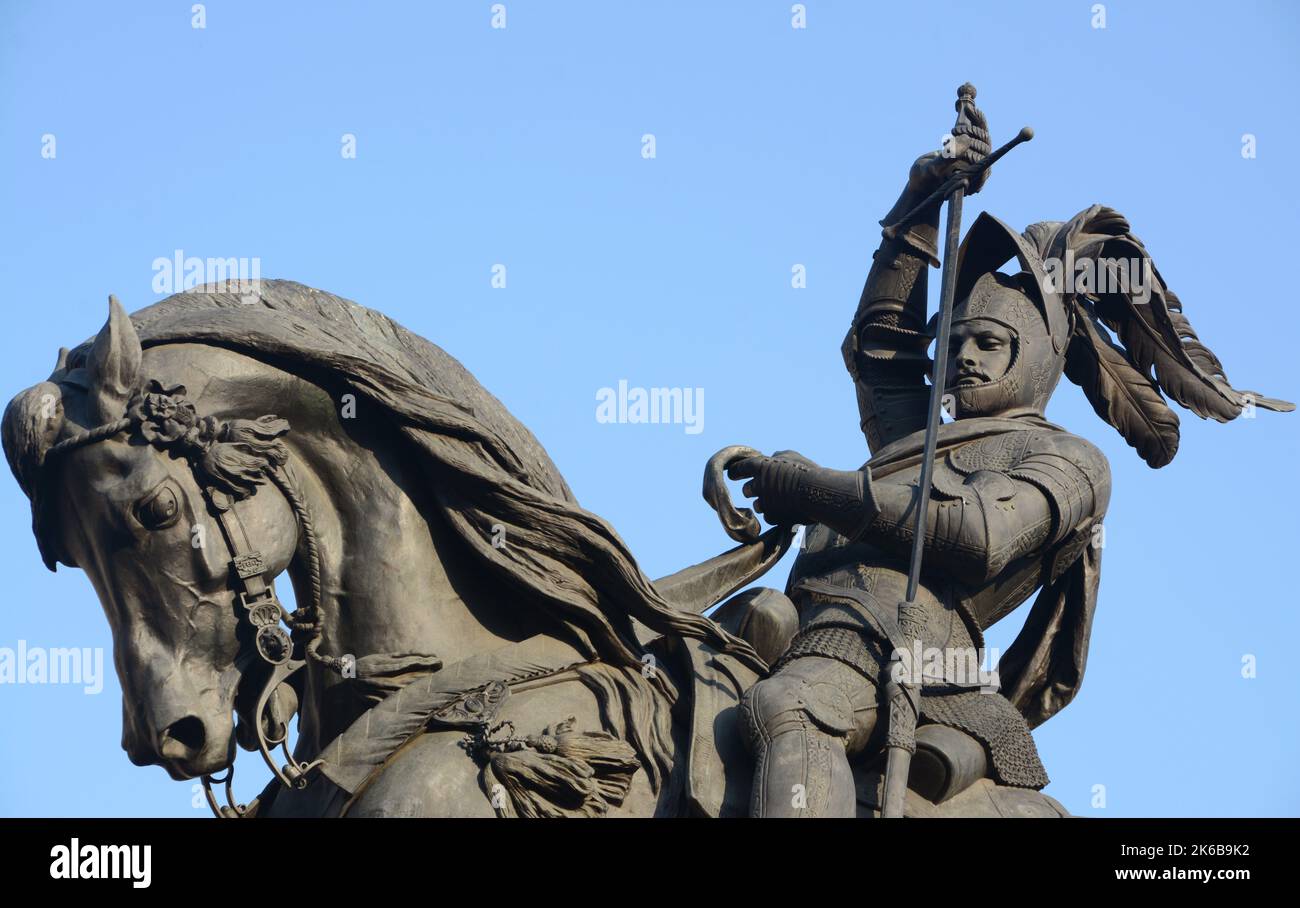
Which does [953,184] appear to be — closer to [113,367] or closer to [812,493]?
[812,493]

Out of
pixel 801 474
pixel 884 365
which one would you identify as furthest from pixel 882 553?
pixel 884 365

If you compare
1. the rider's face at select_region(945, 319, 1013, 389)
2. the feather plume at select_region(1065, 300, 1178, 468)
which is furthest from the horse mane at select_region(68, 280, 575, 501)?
the feather plume at select_region(1065, 300, 1178, 468)

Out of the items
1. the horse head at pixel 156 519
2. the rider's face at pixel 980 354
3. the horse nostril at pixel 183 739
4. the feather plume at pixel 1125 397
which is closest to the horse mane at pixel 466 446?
the horse head at pixel 156 519

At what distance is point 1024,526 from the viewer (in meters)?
10.9

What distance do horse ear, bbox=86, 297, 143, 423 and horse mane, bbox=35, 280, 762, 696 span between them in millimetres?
209

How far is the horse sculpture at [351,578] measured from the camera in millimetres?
9305

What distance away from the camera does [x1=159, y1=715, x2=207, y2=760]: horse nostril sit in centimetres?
934

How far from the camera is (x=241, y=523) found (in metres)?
9.37

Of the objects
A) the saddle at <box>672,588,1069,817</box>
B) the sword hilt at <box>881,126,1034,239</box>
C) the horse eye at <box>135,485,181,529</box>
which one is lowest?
the saddle at <box>672,588,1069,817</box>

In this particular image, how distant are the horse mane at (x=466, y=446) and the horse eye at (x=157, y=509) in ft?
2.04

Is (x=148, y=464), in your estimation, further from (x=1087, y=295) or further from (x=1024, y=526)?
(x=1087, y=295)

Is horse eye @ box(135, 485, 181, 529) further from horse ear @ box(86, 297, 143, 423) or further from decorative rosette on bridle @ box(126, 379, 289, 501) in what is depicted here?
horse ear @ box(86, 297, 143, 423)
